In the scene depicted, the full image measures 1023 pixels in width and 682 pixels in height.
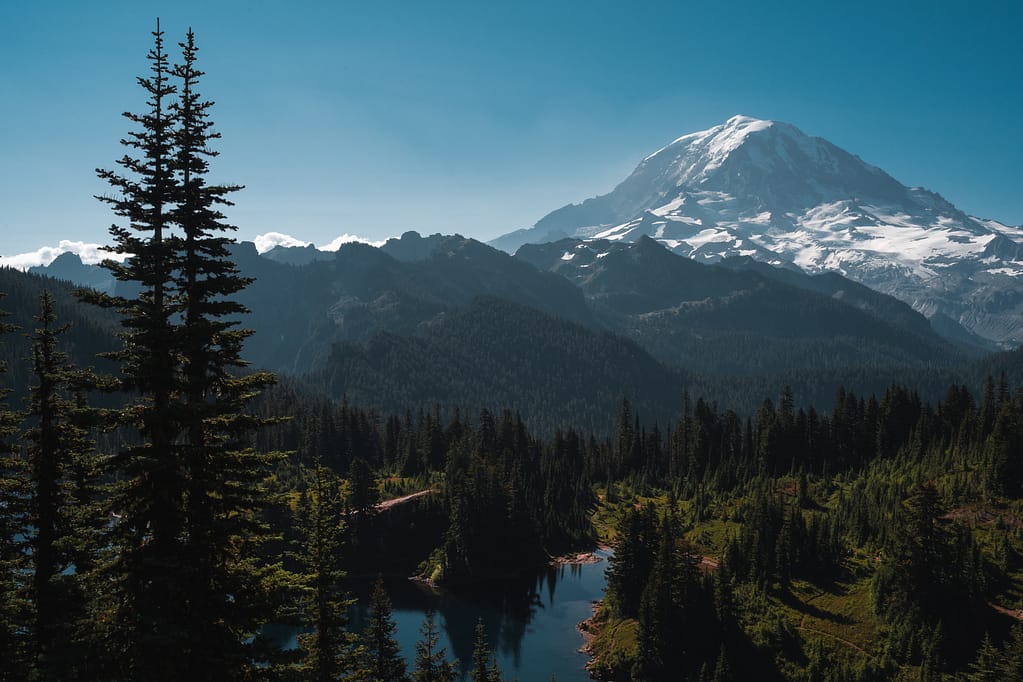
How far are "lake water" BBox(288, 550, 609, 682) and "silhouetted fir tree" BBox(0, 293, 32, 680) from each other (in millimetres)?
67252

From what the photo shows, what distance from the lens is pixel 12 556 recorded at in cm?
2550

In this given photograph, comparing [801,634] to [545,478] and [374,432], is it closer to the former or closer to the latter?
[545,478]

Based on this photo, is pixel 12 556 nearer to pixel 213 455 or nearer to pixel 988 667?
pixel 213 455

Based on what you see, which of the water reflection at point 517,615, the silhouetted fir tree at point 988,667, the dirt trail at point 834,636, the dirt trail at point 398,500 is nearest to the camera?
the silhouetted fir tree at point 988,667

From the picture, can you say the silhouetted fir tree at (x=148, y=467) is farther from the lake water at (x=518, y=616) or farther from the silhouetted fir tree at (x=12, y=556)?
the lake water at (x=518, y=616)

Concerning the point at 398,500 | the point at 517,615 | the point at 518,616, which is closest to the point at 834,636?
the point at 518,616

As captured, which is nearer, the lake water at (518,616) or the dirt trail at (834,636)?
Answer: the dirt trail at (834,636)

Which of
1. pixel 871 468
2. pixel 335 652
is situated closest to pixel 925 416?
pixel 871 468

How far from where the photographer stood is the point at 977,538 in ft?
283

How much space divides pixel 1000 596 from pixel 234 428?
86.3 metres

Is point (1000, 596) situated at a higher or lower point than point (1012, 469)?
lower

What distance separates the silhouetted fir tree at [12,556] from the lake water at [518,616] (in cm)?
6725

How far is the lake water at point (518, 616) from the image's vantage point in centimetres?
8894

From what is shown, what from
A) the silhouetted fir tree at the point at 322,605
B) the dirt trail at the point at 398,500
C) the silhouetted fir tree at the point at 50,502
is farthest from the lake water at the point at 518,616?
the silhouetted fir tree at the point at 50,502
